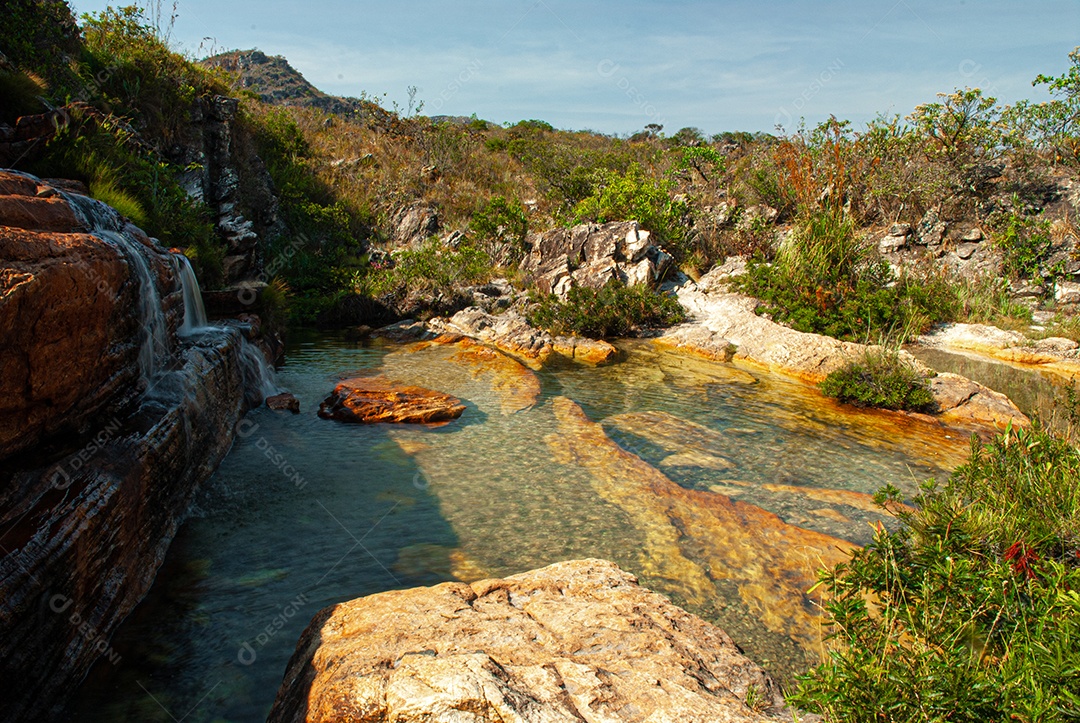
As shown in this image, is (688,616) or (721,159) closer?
(688,616)

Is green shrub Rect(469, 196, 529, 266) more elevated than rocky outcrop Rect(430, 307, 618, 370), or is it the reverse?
green shrub Rect(469, 196, 529, 266)

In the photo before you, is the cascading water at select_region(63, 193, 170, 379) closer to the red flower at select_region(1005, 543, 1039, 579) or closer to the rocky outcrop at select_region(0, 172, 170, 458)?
the rocky outcrop at select_region(0, 172, 170, 458)

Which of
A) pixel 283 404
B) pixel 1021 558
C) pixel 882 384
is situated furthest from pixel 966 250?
pixel 283 404

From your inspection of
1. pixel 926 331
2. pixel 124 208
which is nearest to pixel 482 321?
pixel 124 208

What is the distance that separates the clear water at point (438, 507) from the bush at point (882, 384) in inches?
13.5

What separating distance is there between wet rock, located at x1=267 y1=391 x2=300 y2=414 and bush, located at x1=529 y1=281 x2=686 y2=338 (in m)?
6.96

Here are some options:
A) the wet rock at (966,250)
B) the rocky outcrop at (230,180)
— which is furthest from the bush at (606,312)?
the wet rock at (966,250)

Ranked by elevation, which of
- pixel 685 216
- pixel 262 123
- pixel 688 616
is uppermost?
pixel 262 123

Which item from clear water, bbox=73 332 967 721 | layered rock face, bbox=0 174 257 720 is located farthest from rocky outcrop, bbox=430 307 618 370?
layered rock face, bbox=0 174 257 720

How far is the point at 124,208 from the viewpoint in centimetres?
785

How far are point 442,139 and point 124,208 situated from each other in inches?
777

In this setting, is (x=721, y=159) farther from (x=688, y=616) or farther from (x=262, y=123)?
(x=688, y=616)

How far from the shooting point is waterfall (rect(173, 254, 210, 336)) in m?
7.27

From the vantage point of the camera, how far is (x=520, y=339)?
42.8 ft
